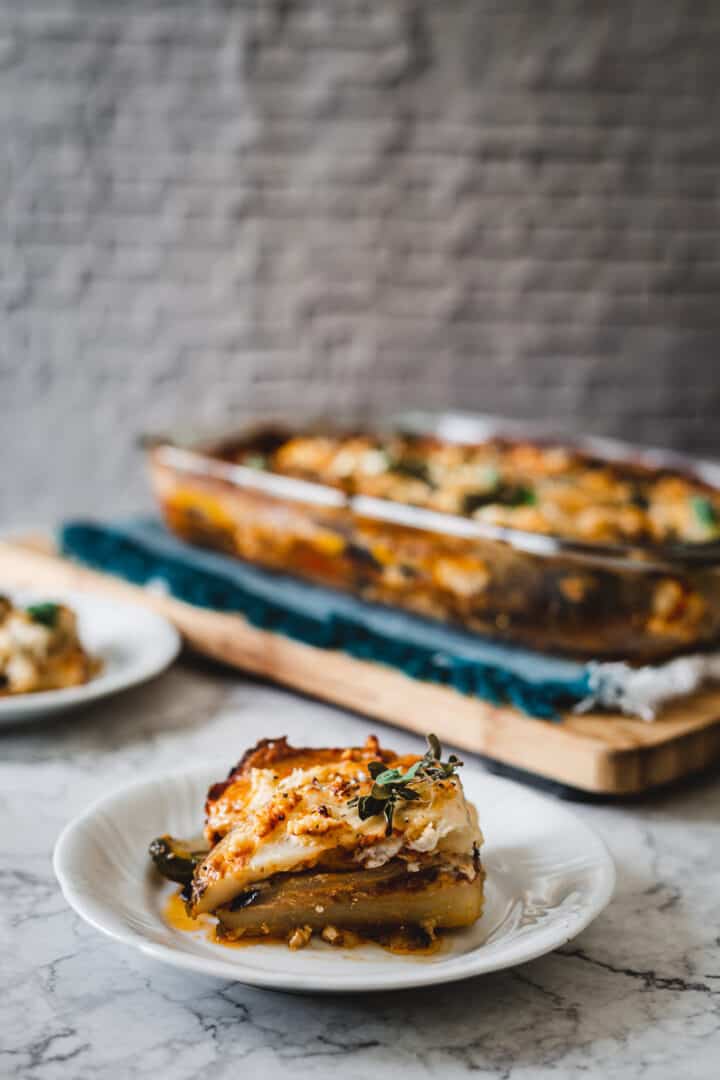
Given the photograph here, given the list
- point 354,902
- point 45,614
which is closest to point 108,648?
point 45,614

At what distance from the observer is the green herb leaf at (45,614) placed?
162cm

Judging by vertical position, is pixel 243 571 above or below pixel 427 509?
below

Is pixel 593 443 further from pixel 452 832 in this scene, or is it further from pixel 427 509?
pixel 452 832

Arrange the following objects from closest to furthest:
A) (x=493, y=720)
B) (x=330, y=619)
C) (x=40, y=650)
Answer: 1. (x=493, y=720)
2. (x=40, y=650)
3. (x=330, y=619)

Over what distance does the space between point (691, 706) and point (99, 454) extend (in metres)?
2.42

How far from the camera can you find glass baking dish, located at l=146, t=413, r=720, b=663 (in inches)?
62.6

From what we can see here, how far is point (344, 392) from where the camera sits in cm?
361

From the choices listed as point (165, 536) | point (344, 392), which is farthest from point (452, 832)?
point (344, 392)

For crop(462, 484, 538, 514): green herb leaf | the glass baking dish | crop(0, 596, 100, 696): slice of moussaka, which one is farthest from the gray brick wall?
crop(0, 596, 100, 696): slice of moussaka

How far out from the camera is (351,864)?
1.00 meters

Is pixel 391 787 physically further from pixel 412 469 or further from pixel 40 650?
pixel 412 469

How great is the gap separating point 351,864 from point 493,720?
0.50 m

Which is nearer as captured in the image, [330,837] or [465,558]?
[330,837]

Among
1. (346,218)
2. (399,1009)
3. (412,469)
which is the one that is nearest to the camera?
(399,1009)
